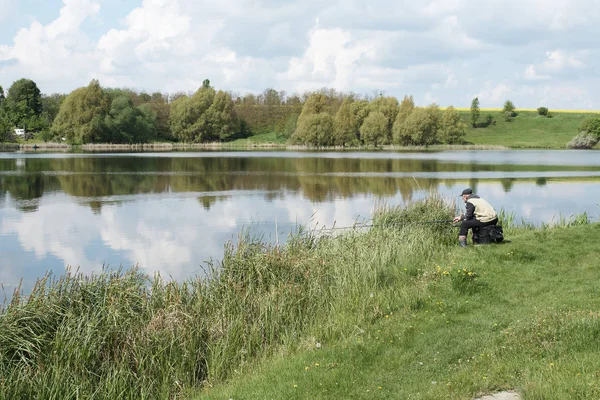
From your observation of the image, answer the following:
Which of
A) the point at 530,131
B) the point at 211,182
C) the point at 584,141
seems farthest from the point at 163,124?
the point at 211,182

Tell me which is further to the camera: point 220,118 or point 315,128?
point 220,118

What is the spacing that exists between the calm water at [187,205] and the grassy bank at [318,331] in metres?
5.10

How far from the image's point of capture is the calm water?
19.1 meters

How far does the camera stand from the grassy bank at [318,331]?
7395 millimetres

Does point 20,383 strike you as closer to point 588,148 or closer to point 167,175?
point 167,175

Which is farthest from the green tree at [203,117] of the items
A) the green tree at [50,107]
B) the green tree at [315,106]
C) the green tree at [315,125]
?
the green tree at [50,107]

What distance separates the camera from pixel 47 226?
2423cm

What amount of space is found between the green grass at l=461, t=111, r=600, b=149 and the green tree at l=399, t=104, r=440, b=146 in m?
28.9

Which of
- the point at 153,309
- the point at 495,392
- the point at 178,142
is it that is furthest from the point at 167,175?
the point at 178,142

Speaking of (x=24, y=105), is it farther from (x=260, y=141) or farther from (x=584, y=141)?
(x=584, y=141)

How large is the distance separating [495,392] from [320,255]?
7.90m

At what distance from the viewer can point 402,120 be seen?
116 meters

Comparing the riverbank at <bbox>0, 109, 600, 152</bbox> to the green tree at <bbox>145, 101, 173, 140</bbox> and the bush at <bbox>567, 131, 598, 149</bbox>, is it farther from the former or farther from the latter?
the green tree at <bbox>145, 101, 173, 140</bbox>

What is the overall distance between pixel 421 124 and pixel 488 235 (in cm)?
10107
